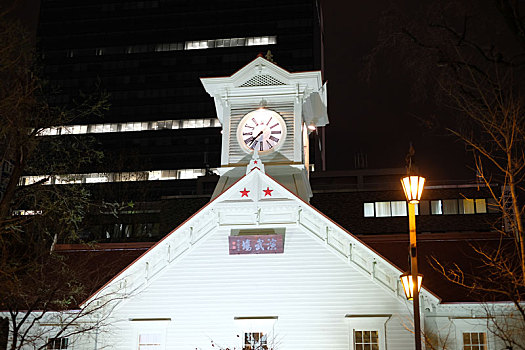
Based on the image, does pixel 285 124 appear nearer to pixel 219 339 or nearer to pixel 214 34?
pixel 219 339

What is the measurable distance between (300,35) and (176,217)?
263 feet

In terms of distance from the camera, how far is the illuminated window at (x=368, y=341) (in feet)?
71.5

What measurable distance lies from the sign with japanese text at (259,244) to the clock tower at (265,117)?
175 inches

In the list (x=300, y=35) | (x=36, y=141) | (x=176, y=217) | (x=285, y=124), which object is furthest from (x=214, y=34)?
(x=36, y=141)

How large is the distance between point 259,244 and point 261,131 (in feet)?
22.1

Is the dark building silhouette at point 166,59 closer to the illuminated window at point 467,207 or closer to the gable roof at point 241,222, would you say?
the illuminated window at point 467,207

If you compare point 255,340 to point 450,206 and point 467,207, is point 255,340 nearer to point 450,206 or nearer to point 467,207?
point 450,206

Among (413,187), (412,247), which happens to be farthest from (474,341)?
(413,187)

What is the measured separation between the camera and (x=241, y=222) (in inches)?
941

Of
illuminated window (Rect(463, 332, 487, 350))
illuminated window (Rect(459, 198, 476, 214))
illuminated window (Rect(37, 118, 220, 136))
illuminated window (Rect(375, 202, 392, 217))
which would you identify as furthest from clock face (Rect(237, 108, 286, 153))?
illuminated window (Rect(37, 118, 220, 136))

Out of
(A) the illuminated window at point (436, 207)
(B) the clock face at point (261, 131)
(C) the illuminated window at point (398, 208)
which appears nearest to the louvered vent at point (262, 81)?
(B) the clock face at point (261, 131)

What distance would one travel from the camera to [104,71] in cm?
15250

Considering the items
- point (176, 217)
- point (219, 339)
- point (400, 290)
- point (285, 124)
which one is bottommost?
point (219, 339)

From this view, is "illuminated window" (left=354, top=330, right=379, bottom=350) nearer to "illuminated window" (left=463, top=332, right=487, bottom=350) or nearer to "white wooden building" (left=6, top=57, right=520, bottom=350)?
"white wooden building" (left=6, top=57, right=520, bottom=350)
